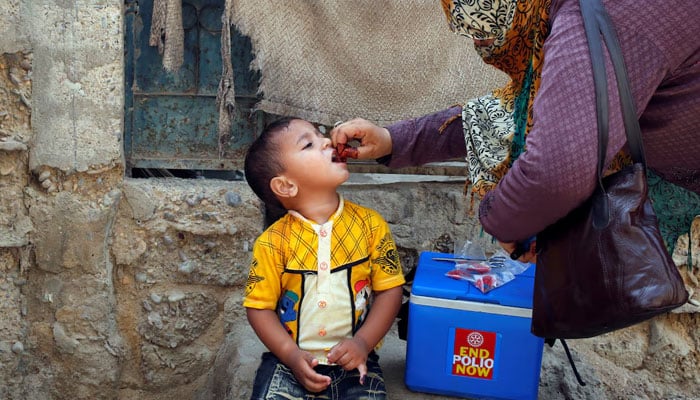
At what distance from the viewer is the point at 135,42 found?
2656mm

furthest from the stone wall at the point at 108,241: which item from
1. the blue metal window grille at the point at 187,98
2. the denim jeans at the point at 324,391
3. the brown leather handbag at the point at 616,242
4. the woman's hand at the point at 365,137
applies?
the brown leather handbag at the point at 616,242

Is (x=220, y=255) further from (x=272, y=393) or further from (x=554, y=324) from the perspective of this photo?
(x=554, y=324)

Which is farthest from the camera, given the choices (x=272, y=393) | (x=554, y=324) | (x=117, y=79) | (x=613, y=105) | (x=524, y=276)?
(x=117, y=79)

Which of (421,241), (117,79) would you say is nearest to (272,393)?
(421,241)

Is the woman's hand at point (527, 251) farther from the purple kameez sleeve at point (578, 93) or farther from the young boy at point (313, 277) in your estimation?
the young boy at point (313, 277)

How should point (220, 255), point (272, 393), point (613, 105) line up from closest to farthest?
1. point (613, 105)
2. point (272, 393)
3. point (220, 255)

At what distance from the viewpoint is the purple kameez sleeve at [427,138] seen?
2.20 m

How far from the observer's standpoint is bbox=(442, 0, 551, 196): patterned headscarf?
167 cm

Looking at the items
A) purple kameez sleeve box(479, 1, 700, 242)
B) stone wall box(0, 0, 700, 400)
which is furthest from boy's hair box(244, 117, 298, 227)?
purple kameez sleeve box(479, 1, 700, 242)

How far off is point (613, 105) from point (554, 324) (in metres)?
0.50

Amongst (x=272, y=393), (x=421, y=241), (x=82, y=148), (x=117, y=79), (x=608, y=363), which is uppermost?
(x=117, y=79)

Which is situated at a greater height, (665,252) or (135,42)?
(135,42)

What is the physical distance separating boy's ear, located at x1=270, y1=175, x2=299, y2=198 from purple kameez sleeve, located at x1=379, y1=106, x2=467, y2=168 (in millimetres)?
341

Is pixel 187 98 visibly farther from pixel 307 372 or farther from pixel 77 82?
pixel 307 372
